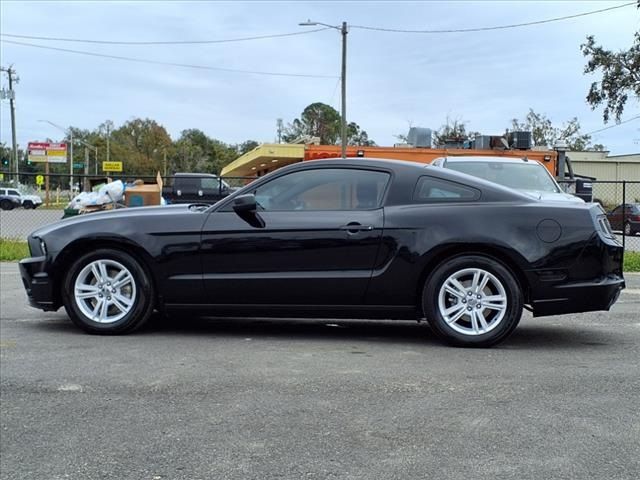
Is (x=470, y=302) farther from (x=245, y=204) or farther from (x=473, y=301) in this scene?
(x=245, y=204)

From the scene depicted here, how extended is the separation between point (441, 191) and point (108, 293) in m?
2.89

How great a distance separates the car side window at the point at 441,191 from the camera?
17.7 ft

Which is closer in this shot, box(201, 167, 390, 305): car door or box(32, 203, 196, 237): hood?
box(201, 167, 390, 305): car door

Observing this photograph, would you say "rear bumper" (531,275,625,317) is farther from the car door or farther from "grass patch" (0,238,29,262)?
"grass patch" (0,238,29,262)

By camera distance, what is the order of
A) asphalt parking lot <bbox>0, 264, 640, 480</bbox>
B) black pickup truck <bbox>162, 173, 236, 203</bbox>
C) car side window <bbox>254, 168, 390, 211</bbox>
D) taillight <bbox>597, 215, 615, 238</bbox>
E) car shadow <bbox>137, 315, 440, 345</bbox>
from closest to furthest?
asphalt parking lot <bbox>0, 264, 640, 480</bbox>
taillight <bbox>597, 215, 615, 238</bbox>
car side window <bbox>254, 168, 390, 211</bbox>
car shadow <bbox>137, 315, 440, 345</bbox>
black pickup truck <bbox>162, 173, 236, 203</bbox>

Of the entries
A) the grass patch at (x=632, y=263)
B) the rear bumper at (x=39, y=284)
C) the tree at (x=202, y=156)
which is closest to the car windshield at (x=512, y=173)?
the grass patch at (x=632, y=263)

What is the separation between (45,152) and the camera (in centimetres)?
7869

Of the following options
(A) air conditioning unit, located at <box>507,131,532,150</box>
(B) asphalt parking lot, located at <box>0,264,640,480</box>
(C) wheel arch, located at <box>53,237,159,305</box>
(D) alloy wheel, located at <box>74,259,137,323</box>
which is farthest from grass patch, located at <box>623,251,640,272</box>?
(D) alloy wheel, located at <box>74,259,137,323</box>

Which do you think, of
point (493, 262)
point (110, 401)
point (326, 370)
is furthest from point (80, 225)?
point (493, 262)

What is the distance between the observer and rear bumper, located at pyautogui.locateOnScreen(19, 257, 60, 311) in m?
5.66

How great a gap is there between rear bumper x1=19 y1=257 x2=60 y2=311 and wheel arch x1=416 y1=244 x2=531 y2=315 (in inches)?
121

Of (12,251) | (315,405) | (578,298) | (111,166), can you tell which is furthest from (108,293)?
(111,166)

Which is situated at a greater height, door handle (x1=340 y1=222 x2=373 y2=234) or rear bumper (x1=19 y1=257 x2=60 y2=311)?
door handle (x1=340 y1=222 x2=373 y2=234)

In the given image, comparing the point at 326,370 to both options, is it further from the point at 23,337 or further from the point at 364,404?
the point at 23,337
